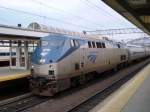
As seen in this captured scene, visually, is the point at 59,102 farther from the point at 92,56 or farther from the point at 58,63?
the point at 92,56

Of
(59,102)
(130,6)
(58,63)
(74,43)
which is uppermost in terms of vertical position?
(130,6)

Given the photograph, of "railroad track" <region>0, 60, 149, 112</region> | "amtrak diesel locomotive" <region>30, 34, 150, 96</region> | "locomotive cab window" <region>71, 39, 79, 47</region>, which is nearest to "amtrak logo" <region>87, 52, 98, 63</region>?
"amtrak diesel locomotive" <region>30, 34, 150, 96</region>

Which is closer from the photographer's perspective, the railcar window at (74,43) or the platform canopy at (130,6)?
the platform canopy at (130,6)

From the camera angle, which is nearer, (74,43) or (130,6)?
(74,43)

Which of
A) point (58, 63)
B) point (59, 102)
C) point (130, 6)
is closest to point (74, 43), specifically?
point (58, 63)

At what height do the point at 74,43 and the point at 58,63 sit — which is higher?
the point at 74,43

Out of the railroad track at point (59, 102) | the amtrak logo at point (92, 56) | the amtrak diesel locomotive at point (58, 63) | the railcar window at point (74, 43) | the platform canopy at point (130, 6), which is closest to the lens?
the railroad track at point (59, 102)

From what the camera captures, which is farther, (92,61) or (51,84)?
(92,61)

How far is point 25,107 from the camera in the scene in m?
12.3

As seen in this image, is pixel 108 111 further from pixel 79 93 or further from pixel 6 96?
pixel 6 96

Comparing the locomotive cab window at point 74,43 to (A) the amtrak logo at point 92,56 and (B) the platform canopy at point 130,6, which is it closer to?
(A) the amtrak logo at point 92,56

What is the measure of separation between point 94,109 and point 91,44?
743cm

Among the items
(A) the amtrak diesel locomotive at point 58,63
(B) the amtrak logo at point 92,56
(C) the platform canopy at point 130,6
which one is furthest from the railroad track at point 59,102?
(C) the platform canopy at point 130,6

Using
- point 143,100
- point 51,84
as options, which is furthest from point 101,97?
point 143,100
